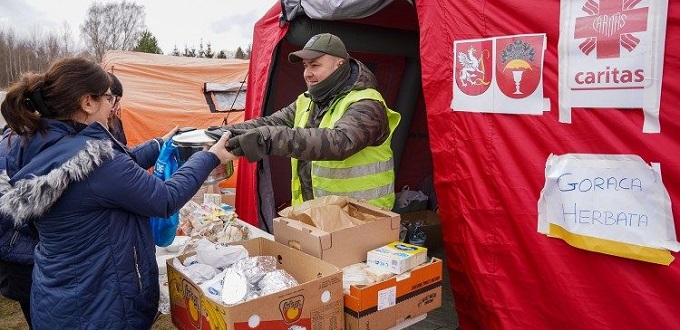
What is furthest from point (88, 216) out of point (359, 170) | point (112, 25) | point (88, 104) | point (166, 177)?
point (112, 25)

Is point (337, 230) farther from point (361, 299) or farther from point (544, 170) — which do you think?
point (544, 170)

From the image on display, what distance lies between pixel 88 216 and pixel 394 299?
43.1 inches

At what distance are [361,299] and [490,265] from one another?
102cm

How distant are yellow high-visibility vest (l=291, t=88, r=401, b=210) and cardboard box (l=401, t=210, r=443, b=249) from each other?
210 cm

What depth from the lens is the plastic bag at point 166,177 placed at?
2059 millimetres

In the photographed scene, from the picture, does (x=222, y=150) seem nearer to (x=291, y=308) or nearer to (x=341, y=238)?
(x=341, y=238)

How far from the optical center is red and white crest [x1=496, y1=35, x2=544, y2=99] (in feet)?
7.16

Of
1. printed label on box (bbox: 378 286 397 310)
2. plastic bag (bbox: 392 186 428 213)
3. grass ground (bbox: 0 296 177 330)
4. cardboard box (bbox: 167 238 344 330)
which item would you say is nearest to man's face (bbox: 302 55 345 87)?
cardboard box (bbox: 167 238 344 330)

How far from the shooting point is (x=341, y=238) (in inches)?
77.4

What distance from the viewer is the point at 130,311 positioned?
1729 mm

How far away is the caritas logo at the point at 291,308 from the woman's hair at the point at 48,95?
945 mm

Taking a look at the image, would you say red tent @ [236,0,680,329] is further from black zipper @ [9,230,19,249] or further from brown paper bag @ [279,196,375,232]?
black zipper @ [9,230,19,249]

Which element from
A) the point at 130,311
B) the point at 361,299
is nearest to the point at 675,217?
the point at 361,299

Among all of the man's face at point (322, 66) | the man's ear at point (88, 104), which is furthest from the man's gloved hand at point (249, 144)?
the man's face at point (322, 66)
